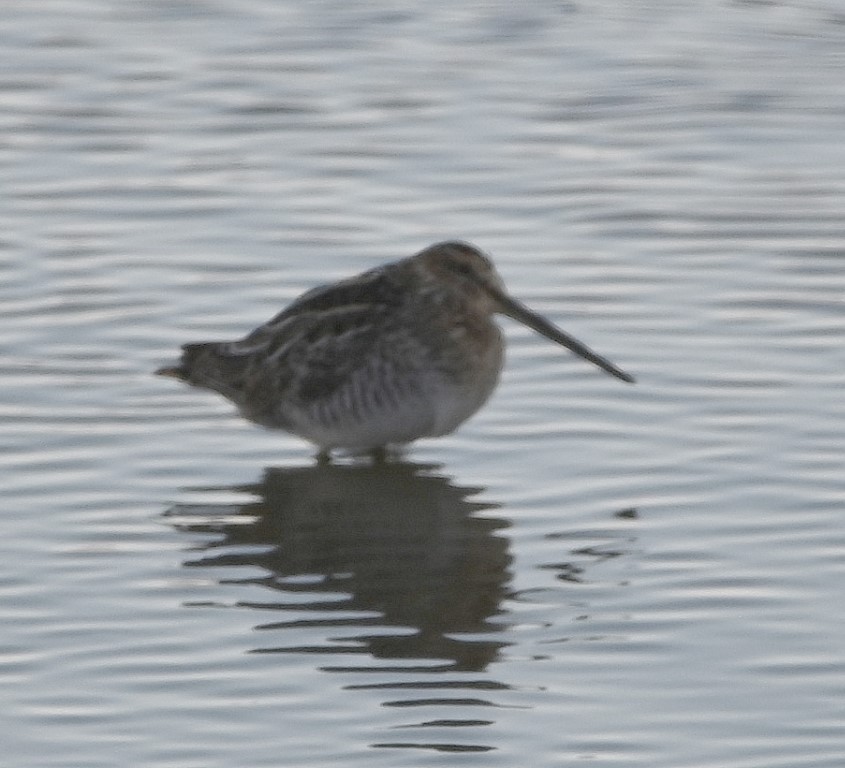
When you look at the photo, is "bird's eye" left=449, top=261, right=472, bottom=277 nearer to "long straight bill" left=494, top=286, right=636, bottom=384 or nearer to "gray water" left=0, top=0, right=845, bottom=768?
Result: "long straight bill" left=494, top=286, right=636, bottom=384

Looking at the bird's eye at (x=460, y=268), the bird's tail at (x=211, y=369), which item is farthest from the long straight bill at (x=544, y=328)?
the bird's tail at (x=211, y=369)

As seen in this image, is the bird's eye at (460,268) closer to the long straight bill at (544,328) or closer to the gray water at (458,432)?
the long straight bill at (544,328)

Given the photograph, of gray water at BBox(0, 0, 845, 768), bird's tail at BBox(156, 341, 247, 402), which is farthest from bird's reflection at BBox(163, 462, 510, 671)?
bird's tail at BBox(156, 341, 247, 402)

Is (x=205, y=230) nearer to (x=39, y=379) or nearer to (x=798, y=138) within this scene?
(x=39, y=379)

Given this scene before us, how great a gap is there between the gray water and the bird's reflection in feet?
0.06

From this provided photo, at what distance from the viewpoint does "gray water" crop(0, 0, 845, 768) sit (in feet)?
24.1

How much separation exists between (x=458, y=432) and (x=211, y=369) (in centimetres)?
95

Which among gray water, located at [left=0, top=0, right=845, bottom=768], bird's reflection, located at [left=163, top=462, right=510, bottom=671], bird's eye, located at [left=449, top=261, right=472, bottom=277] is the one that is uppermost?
bird's eye, located at [left=449, top=261, right=472, bottom=277]

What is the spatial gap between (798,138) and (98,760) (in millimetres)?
7267

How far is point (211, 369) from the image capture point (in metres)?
9.99

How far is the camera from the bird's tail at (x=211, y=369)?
392 inches

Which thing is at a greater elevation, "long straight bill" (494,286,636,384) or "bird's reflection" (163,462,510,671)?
"long straight bill" (494,286,636,384)

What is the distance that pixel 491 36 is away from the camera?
15617 millimetres

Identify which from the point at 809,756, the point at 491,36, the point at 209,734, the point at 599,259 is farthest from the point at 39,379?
the point at 491,36
